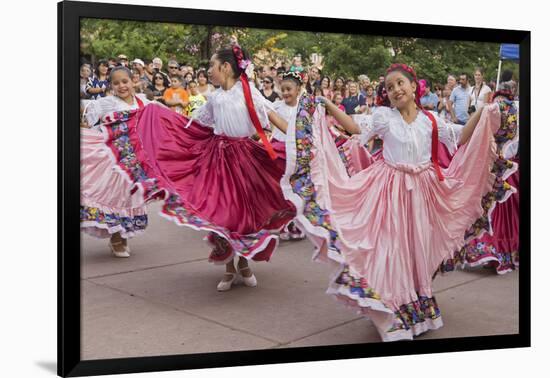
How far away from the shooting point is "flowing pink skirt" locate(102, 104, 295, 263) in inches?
204

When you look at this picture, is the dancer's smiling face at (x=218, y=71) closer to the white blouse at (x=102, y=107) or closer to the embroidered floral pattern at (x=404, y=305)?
the white blouse at (x=102, y=107)

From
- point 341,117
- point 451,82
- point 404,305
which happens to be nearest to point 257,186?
point 341,117


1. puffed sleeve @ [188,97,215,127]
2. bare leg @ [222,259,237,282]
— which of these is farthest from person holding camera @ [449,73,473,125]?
bare leg @ [222,259,237,282]

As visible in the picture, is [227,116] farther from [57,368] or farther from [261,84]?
[57,368]

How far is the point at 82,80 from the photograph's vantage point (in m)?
A: 4.80

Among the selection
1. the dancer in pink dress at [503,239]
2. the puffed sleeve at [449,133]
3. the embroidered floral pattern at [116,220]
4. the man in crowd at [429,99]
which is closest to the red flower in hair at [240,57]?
the embroidered floral pattern at [116,220]

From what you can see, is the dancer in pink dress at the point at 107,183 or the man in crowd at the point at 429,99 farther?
the man in crowd at the point at 429,99

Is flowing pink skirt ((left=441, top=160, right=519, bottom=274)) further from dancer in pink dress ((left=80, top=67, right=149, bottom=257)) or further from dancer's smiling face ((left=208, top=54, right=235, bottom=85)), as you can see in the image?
dancer in pink dress ((left=80, top=67, right=149, bottom=257))

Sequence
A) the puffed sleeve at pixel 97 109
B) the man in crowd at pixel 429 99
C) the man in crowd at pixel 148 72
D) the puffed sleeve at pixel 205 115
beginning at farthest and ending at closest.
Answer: the man in crowd at pixel 429 99
the puffed sleeve at pixel 205 115
the man in crowd at pixel 148 72
the puffed sleeve at pixel 97 109

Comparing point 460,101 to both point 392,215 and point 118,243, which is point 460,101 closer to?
point 392,215

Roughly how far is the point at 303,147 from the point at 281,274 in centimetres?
82

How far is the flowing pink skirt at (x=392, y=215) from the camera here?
5184 millimetres

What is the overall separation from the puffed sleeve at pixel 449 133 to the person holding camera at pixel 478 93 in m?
0.18

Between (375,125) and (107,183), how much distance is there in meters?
1.73
